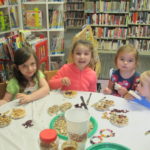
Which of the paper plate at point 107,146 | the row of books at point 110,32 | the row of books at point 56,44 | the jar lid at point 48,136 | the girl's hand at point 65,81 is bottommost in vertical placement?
the paper plate at point 107,146

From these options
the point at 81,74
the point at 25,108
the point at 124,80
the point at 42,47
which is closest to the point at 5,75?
the point at 42,47

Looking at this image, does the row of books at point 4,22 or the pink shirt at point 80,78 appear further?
the row of books at point 4,22

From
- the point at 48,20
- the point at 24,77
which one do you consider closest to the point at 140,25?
the point at 48,20

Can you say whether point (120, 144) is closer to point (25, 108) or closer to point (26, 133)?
point (26, 133)

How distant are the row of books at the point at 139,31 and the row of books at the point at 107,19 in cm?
24

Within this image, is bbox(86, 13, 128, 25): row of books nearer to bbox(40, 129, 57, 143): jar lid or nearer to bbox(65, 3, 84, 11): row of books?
bbox(65, 3, 84, 11): row of books

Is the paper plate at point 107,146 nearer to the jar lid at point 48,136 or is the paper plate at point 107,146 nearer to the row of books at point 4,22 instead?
the jar lid at point 48,136

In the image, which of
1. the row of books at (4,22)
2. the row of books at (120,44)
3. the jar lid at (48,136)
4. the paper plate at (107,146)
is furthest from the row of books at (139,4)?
the jar lid at (48,136)

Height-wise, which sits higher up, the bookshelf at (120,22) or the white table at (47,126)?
the bookshelf at (120,22)

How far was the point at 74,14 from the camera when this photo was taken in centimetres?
760

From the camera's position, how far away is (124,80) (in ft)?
5.81

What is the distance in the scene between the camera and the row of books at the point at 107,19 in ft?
15.7

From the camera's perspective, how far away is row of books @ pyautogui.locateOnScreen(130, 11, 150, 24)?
4621mm

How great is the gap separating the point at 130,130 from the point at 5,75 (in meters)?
1.86
